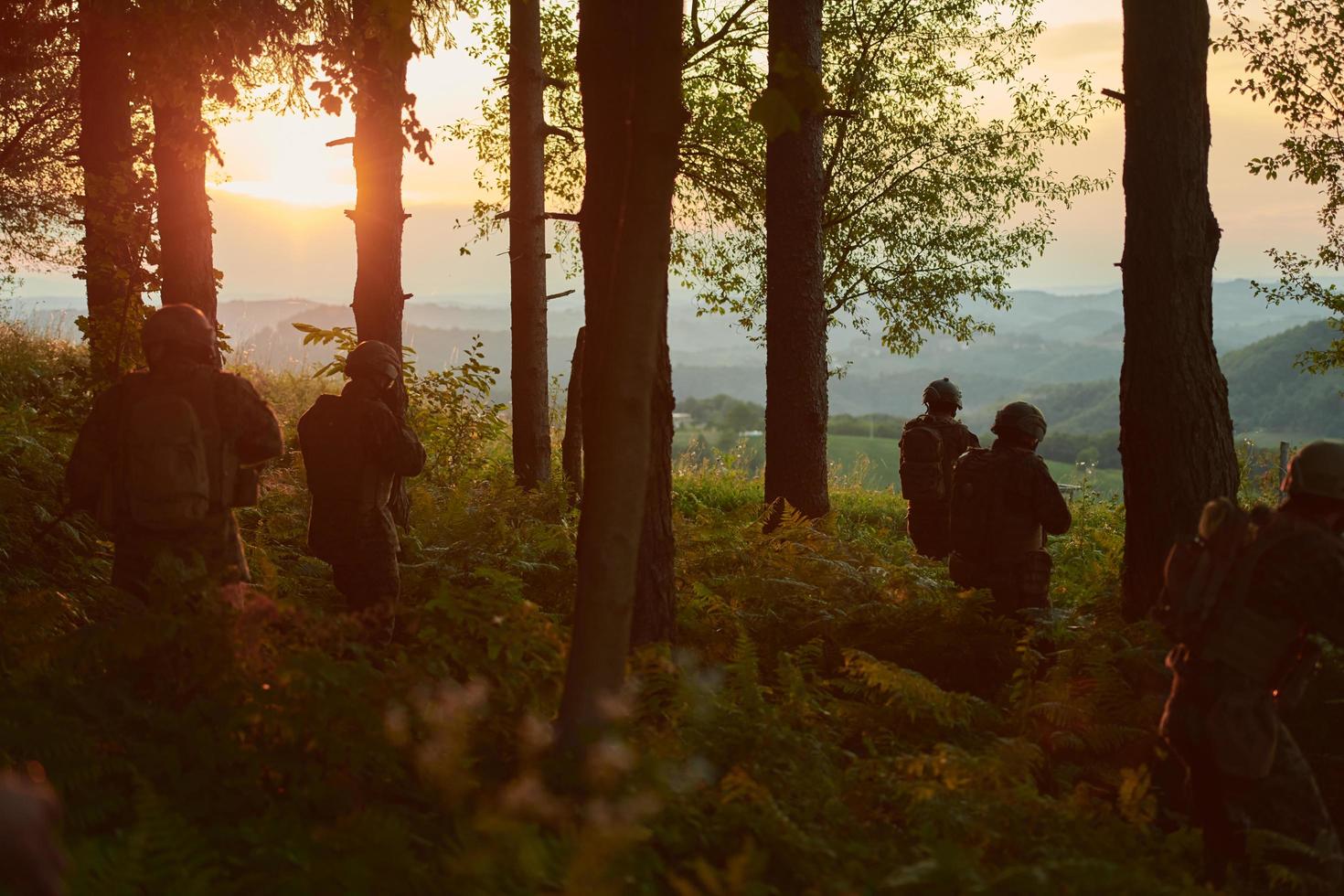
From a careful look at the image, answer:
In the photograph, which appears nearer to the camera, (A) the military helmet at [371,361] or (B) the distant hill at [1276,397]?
(A) the military helmet at [371,361]

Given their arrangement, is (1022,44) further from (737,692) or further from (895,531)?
(737,692)

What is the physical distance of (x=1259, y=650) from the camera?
461 centimetres

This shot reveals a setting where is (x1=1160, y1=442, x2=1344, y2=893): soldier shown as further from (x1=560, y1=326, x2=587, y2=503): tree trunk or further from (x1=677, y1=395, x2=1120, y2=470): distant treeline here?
(x1=677, y1=395, x2=1120, y2=470): distant treeline

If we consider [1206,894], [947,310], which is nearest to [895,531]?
[947,310]

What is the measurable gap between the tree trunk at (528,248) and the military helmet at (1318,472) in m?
9.50

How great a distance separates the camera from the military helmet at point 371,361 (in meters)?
7.24

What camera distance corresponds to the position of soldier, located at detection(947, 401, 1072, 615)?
7844 millimetres

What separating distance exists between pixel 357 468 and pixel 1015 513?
461cm

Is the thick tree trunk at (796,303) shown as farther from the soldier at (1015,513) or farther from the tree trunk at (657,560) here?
the tree trunk at (657,560)

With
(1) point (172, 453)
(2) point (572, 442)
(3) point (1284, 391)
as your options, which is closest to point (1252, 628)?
(1) point (172, 453)

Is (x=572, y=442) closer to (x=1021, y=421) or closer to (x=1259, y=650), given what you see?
(x=1021, y=421)

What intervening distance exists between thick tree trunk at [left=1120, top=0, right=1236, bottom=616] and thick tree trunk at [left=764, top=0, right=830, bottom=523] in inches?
159

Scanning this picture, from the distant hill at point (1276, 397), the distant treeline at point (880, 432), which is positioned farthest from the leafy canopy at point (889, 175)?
the distant hill at point (1276, 397)

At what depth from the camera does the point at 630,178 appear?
14.5 feet
